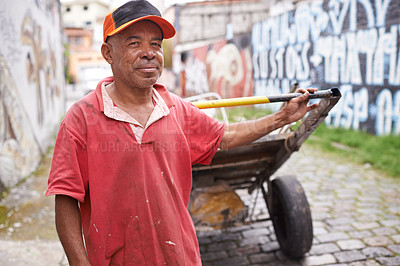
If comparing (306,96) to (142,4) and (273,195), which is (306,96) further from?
(273,195)

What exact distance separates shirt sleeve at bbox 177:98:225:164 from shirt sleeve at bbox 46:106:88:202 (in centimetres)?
61

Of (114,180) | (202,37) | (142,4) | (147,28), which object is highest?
(202,37)

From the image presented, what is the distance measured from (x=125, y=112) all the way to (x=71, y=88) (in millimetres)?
37390

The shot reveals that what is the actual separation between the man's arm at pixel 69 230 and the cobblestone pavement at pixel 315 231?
2.03m

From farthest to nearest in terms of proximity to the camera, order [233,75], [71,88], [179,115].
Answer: [71,88] → [233,75] → [179,115]

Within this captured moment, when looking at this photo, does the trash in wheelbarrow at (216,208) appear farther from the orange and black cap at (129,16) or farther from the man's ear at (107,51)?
the orange and black cap at (129,16)

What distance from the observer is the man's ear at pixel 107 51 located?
1.77 meters

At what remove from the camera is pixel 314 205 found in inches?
193

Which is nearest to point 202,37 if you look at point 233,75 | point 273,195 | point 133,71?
point 233,75

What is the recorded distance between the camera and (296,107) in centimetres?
209

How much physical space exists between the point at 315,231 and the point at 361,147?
4172mm

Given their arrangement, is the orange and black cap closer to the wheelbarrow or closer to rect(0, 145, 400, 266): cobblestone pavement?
the wheelbarrow

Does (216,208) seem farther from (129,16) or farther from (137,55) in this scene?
(129,16)

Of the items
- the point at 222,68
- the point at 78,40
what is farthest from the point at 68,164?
the point at 78,40
